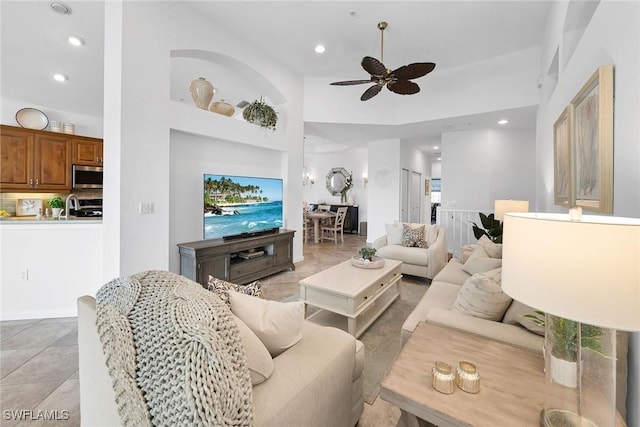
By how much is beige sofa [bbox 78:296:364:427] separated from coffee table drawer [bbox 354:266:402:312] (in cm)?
94

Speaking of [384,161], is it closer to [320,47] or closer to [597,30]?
[320,47]

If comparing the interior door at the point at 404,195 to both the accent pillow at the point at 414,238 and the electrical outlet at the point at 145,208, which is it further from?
the electrical outlet at the point at 145,208

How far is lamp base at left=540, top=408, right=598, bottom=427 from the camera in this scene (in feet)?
2.52

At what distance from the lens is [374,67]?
2.94 meters

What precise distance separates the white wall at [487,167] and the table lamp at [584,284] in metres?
5.58

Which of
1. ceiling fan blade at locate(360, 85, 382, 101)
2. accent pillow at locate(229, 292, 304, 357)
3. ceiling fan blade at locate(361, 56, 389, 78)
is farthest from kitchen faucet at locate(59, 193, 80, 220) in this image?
ceiling fan blade at locate(360, 85, 382, 101)

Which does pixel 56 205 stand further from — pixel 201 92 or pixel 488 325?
pixel 488 325

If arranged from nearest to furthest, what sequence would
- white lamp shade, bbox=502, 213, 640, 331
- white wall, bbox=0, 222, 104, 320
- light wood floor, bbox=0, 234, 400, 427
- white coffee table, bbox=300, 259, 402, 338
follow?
white lamp shade, bbox=502, 213, 640, 331, light wood floor, bbox=0, 234, 400, 427, white coffee table, bbox=300, 259, 402, 338, white wall, bbox=0, 222, 104, 320

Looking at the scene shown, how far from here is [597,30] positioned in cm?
140

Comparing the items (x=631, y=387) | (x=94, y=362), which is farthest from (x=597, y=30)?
(x=94, y=362)

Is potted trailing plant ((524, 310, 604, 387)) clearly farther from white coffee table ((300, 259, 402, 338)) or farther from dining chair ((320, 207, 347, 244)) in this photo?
dining chair ((320, 207, 347, 244))

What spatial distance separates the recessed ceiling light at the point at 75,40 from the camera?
3.22m

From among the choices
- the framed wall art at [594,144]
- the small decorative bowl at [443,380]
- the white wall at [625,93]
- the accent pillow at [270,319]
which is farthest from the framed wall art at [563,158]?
the accent pillow at [270,319]

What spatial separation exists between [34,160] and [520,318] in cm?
692
